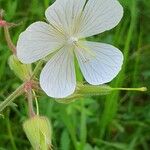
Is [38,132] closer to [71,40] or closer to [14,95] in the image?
[14,95]

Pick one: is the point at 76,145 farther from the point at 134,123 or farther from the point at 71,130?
the point at 134,123

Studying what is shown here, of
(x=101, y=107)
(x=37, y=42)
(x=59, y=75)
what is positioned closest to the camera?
(x=37, y=42)

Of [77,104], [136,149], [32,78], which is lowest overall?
[136,149]

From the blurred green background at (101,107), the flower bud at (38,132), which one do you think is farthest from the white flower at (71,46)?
the blurred green background at (101,107)

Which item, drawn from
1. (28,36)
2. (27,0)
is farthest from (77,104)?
(28,36)

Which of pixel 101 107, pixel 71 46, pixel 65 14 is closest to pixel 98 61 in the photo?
pixel 71 46

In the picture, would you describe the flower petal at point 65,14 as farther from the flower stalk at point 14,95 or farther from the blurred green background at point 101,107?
the blurred green background at point 101,107
